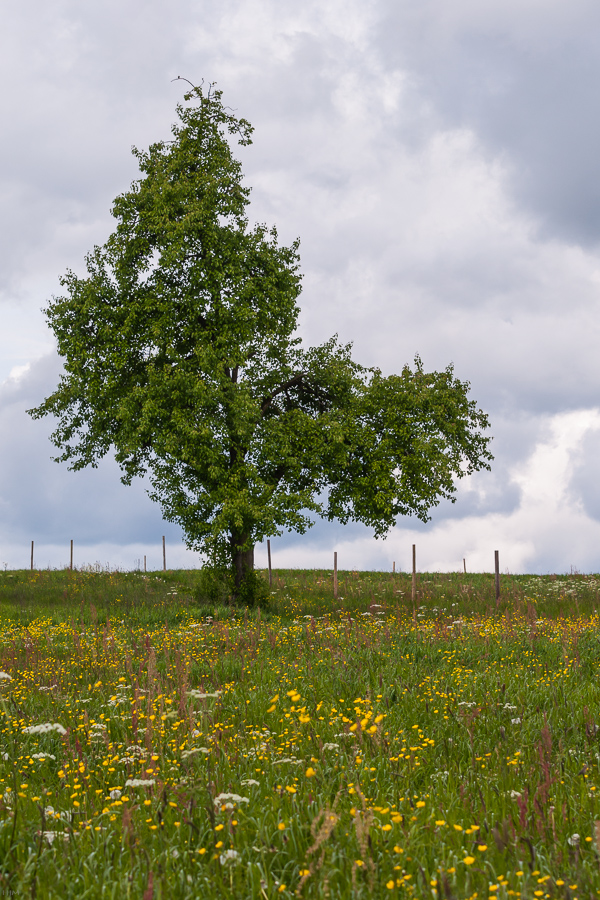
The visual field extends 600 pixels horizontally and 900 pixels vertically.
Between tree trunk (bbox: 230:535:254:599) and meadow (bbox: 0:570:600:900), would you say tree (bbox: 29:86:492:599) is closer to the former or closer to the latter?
tree trunk (bbox: 230:535:254:599)

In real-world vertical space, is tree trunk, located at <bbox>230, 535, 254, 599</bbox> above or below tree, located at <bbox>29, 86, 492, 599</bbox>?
below

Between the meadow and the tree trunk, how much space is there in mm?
8726

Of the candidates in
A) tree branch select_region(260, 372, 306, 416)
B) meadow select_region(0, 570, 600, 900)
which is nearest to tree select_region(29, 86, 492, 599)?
tree branch select_region(260, 372, 306, 416)

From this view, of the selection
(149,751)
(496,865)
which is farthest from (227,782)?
(496,865)

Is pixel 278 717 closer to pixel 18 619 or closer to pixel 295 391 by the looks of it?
pixel 18 619

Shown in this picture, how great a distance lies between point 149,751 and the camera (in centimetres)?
501

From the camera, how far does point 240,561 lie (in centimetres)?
2355

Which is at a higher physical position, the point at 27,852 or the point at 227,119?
the point at 227,119

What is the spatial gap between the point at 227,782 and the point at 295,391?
2094 cm

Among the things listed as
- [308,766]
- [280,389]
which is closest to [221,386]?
[280,389]

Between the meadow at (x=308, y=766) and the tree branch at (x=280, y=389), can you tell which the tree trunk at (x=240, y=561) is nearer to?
the tree branch at (x=280, y=389)

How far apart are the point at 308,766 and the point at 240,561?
17983mm

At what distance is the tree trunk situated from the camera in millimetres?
23172

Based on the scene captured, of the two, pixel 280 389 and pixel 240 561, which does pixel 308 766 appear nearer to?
pixel 240 561
